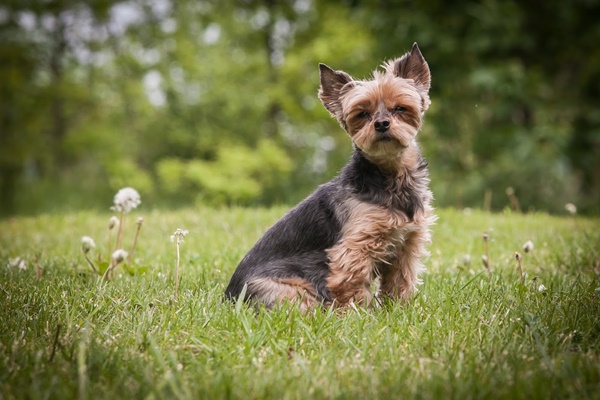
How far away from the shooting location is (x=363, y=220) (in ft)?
13.0

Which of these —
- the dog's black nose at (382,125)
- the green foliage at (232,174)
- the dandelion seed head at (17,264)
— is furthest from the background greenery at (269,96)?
the dog's black nose at (382,125)

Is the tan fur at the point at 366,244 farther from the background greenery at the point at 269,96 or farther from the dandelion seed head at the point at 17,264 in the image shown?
the background greenery at the point at 269,96

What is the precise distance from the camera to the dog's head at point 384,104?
402 cm

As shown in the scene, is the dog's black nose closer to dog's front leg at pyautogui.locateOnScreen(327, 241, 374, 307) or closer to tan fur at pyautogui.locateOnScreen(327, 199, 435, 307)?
tan fur at pyautogui.locateOnScreen(327, 199, 435, 307)

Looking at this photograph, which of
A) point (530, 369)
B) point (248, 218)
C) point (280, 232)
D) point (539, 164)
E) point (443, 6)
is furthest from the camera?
point (443, 6)

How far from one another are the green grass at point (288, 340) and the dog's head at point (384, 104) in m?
1.17

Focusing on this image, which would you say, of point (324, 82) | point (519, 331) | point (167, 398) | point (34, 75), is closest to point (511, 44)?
point (324, 82)

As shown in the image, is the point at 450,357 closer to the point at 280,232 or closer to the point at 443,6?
the point at 280,232

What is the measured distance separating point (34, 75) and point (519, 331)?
1831 centimetres

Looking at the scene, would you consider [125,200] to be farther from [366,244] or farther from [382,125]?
[382,125]

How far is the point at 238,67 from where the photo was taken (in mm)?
16016

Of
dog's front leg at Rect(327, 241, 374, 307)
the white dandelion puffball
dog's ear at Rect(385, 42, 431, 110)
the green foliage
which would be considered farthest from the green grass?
the green foliage

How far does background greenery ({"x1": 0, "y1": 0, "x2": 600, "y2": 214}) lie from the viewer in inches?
508

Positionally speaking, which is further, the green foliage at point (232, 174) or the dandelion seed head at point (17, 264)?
the green foliage at point (232, 174)
